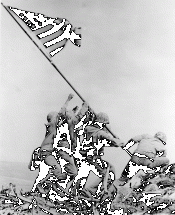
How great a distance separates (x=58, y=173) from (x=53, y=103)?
5.22 feet

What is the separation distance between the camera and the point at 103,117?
10.6 metres

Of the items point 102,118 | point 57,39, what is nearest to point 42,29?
point 57,39

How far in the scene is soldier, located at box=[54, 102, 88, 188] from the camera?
10.4 meters

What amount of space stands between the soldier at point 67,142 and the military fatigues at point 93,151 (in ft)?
0.77

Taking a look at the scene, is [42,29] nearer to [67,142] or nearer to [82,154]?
[67,142]

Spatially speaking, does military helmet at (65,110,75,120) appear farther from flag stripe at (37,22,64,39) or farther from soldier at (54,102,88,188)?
flag stripe at (37,22,64,39)

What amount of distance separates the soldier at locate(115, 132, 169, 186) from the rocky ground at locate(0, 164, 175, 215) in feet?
0.86

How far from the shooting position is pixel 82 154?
1054cm

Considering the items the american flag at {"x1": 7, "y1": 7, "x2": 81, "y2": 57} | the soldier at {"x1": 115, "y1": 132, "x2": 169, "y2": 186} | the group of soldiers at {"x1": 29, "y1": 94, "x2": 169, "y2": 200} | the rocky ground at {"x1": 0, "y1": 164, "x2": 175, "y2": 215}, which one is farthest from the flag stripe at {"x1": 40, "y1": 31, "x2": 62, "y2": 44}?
the rocky ground at {"x1": 0, "y1": 164, "x2": 175, "y2": 215}

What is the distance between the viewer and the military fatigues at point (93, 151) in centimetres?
1038

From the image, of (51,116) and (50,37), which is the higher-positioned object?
(50,37)

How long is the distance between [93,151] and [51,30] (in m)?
2.68

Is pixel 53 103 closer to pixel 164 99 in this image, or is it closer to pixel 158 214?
pixel 164 99

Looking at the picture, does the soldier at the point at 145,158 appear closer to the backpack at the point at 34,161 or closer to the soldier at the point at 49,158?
the soldier at the point at 49,158
